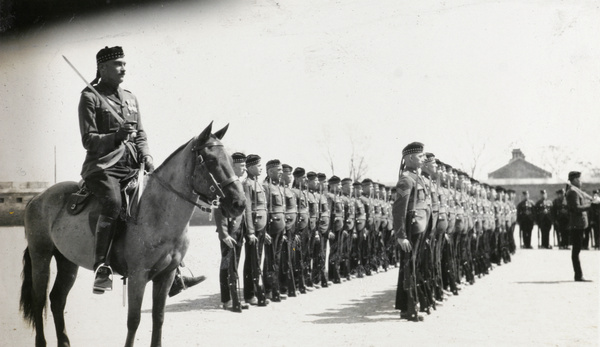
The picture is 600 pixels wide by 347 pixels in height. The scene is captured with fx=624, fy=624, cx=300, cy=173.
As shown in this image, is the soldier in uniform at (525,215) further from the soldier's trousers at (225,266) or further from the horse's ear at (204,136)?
the horse's ear at (204,136)

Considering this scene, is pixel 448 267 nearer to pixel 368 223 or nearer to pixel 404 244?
pixel 404 244

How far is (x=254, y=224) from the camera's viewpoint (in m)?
10.2

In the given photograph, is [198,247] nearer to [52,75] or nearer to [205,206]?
[52,75]

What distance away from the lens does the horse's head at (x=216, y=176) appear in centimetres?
556

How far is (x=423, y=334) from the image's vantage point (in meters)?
7.45

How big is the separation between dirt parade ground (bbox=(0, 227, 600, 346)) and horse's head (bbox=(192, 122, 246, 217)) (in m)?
2.10

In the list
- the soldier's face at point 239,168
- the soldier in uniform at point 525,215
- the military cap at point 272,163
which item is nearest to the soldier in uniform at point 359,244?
the military cap at point 272,163

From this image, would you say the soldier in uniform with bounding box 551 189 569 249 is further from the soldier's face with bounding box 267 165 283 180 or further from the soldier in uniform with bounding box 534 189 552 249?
the soldier's face with bounding box 267 165 283 180

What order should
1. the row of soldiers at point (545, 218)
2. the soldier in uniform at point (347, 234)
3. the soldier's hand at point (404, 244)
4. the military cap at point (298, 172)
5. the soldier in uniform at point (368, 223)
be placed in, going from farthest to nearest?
the row of soldiers at point (545, 218)
the soldier in uniform at point (368, 223)
the soldier in uniform at point (347, 234)
the military cap at point (298, 172)
the soldier's hand at point (404, 244)

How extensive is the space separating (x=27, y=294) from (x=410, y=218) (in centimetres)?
489

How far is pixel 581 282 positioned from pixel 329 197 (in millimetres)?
5436

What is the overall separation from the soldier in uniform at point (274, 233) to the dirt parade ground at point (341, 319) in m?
0.35

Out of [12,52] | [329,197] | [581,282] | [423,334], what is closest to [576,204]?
[581,282]

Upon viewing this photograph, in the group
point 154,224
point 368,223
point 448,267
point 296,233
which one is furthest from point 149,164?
point 368,223
